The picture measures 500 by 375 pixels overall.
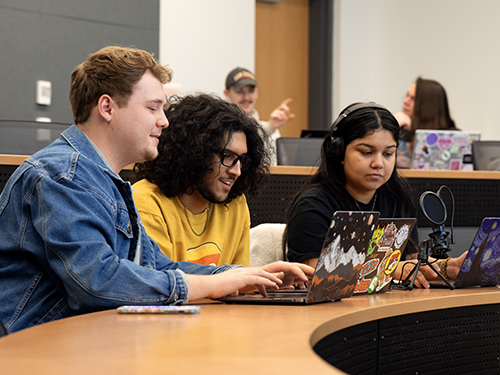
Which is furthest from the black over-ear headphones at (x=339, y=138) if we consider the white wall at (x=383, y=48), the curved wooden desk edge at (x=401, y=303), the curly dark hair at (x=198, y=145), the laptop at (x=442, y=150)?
the white wall at (x=383, y=48)

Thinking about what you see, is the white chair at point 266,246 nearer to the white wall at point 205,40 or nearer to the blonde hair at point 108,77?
the blonde hair at point 108,77

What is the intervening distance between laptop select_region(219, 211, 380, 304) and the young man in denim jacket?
0.05 m

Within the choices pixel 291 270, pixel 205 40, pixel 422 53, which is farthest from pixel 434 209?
pixel 422 53

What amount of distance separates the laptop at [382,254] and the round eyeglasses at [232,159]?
54 cm

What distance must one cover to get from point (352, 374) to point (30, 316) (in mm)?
640

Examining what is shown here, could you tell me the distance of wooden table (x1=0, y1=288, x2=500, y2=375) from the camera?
71cm

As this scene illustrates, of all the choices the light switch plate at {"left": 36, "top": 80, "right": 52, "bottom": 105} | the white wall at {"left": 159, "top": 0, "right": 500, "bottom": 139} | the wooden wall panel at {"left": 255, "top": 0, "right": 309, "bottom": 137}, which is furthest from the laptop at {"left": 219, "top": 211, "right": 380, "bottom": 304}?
the wooden wall panel at {"left": 255, "top": 0, "right": 309, "bottom": 137}

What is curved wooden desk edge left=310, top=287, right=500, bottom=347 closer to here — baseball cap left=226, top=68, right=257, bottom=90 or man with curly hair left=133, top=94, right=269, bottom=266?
man with curly hair left=133, top=94, right=269, bottom=266

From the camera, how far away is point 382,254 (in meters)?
1.44

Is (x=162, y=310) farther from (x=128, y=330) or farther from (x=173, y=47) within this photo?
(x=173, y=47)

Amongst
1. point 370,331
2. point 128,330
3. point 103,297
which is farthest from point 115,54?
point 370,331

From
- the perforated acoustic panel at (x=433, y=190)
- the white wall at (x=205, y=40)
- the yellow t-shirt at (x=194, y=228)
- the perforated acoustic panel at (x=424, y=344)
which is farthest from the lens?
the white wall at (x=205, y=40)

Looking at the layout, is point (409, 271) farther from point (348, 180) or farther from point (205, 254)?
point (205, 254)

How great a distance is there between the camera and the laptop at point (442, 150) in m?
3.21
